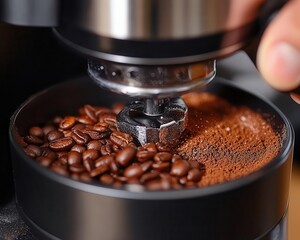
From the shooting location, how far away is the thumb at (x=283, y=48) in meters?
0.51

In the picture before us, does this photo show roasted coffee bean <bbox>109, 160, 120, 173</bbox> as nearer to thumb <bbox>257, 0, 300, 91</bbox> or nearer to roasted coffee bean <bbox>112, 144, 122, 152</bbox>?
roasted coffee bean <bbox>112, 144, 122, 152</bbox>

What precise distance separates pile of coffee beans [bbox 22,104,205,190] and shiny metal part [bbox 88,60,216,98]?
0.19ft

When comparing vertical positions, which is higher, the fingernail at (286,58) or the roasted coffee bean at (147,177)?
the fingernail at (286,58)

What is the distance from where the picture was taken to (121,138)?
617 millimetres

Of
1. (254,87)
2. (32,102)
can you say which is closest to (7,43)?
(32,102)

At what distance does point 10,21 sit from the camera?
56 cm

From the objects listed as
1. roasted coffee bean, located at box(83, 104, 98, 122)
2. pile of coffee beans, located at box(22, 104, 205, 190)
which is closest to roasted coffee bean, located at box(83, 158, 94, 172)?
pile of coffee beans, located at box(22, 104, 205, 190)

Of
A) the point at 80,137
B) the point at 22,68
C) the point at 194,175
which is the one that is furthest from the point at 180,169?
the point at 22,68

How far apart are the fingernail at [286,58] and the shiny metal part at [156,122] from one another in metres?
0.14

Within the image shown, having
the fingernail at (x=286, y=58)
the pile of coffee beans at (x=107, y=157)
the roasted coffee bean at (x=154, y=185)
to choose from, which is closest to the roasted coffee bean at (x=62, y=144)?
the pile of coffee beans at (x=107, y=157)

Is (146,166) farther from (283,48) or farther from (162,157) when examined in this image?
(283,48)

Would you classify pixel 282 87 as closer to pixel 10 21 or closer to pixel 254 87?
pixel 10 21

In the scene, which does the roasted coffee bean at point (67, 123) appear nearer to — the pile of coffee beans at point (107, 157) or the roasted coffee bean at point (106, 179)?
the pile of coffee beans at point (107, 157)

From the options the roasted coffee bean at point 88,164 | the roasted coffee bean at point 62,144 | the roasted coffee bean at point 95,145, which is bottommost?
the roasted coffee bean at point 62,144
